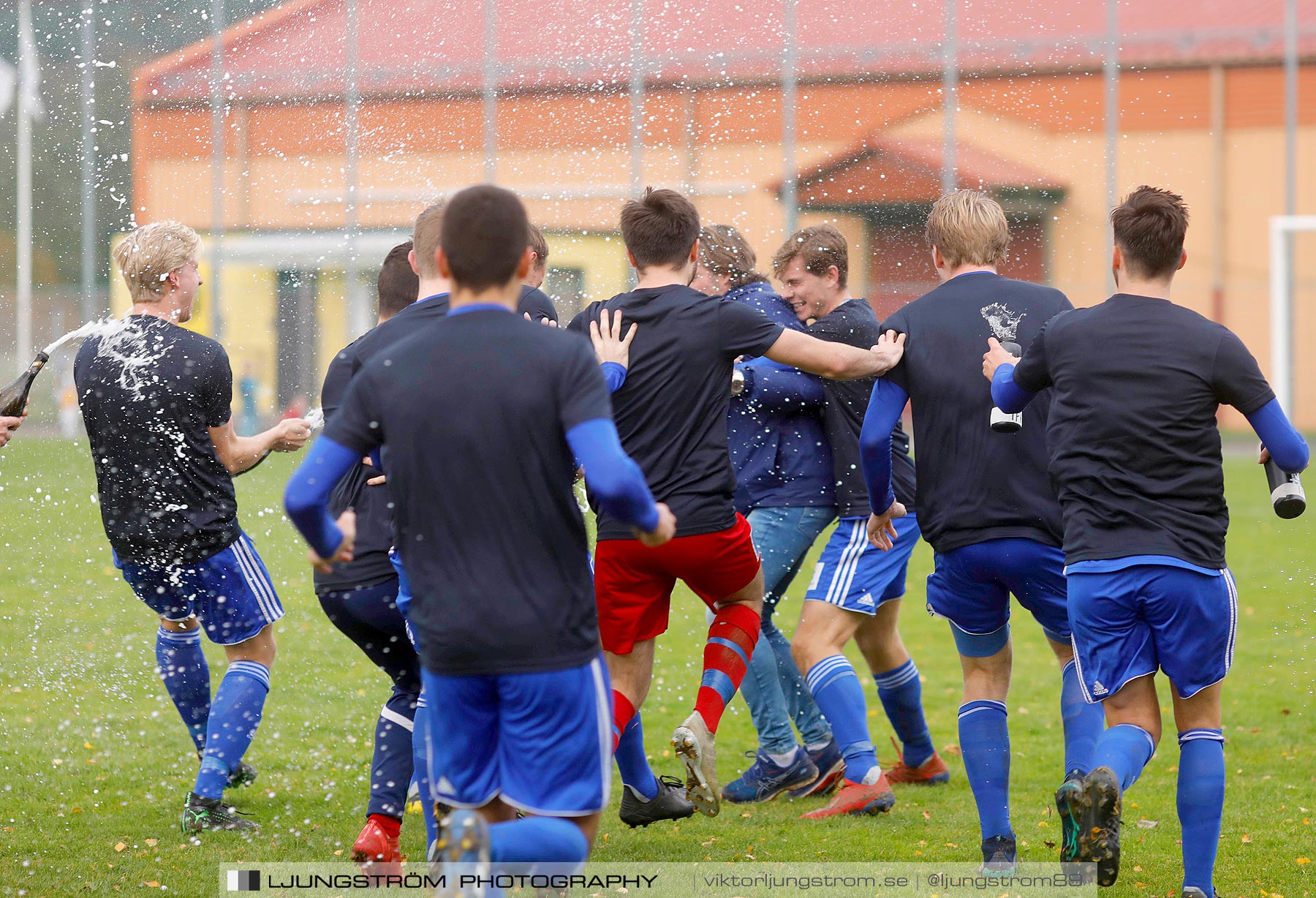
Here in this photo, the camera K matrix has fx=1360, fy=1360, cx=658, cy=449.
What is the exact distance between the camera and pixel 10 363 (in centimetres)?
2697

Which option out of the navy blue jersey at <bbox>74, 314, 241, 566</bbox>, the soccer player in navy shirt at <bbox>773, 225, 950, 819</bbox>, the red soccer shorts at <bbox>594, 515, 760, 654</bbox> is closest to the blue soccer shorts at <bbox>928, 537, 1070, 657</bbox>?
the red soccer shorts at <bbox>594, 515, 760, 654</bbox>

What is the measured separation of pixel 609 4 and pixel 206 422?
14.2 meters

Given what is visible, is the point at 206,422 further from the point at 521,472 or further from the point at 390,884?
the point at 521,472

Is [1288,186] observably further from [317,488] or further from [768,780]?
[317,488]

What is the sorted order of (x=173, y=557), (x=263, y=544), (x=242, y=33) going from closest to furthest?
1. (x=173, y=557)
2. (x=263, y=544)
3. (x=242, y=33)

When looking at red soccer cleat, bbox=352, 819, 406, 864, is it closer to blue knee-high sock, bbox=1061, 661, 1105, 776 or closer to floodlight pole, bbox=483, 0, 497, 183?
blue knee-high sock, bbox=1061, 661, 1105, 776

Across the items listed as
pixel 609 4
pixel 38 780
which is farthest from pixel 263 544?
pixel 609 4

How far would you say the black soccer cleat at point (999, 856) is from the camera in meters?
4.53

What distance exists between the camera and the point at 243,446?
5.32 metres

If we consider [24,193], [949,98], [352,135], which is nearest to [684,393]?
[352,135]

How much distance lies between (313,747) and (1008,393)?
393 centimetres

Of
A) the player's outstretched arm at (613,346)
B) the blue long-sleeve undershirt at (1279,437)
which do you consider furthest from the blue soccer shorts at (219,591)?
the blue long-sleeve undershirt at (1279,437)

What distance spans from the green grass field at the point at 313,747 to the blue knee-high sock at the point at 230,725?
22cm

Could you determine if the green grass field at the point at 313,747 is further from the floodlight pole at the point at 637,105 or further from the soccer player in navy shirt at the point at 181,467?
the floodlight pole at the point at 637,105
